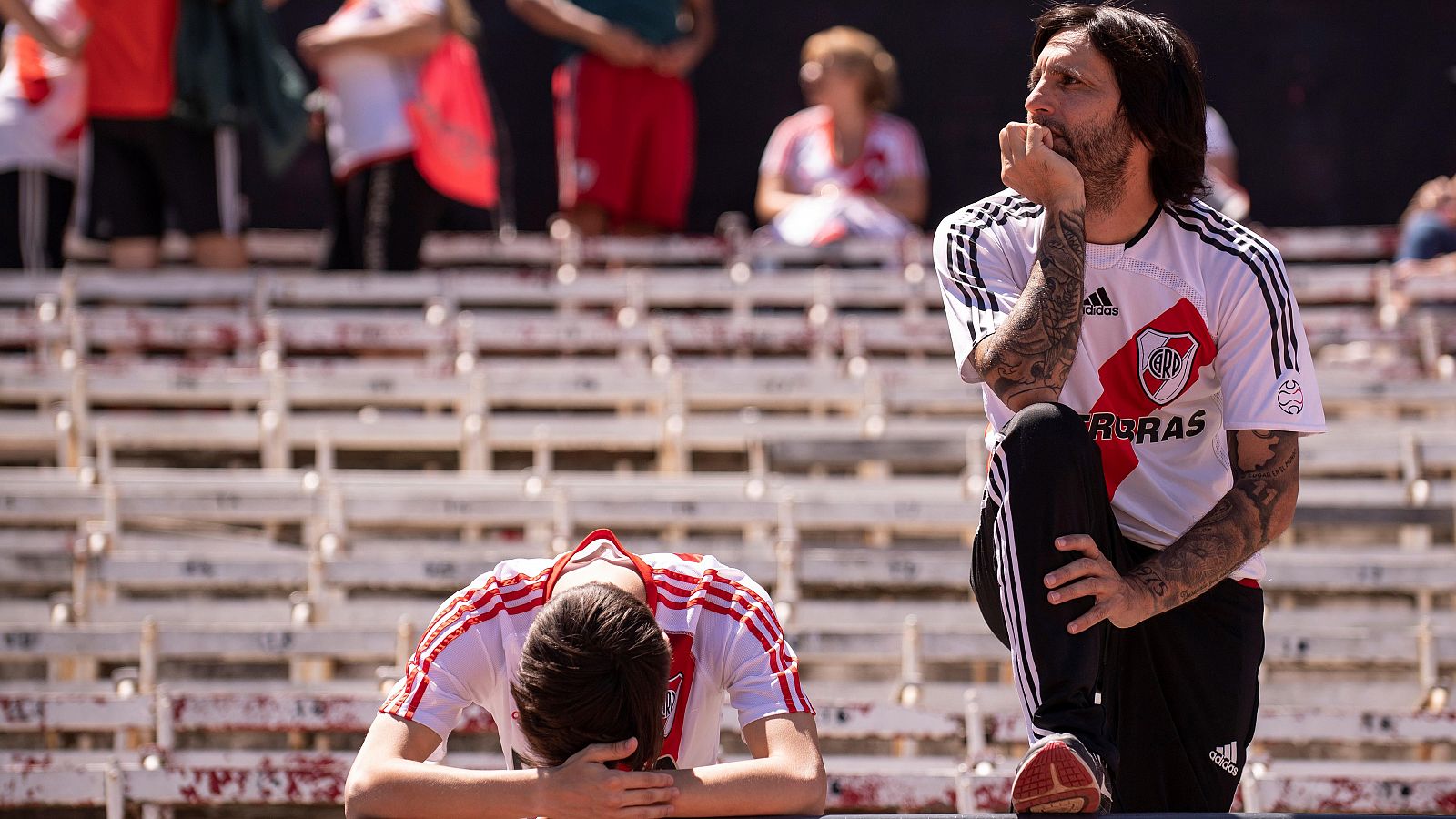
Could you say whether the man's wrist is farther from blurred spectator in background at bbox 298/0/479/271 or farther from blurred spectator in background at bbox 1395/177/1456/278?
blurred spectator in background at bbox 1395/177/1456/278

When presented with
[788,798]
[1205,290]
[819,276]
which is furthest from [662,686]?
[819,276]

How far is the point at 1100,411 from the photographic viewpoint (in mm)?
2262

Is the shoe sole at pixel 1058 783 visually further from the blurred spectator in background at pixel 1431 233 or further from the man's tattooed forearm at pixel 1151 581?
the blurred spectator in background at pixel 1431 233

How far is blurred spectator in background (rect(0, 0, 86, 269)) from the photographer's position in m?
5.52

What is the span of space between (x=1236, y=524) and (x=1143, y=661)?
0.24 m

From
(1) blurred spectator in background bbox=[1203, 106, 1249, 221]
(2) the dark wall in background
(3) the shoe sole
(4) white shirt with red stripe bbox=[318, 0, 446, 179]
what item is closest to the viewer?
(3) the shoe sole

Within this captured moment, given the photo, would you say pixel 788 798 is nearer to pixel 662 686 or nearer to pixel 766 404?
pixel 662 686

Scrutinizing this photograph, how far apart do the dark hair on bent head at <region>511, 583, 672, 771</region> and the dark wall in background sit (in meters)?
5.91

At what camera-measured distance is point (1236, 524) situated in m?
2.13

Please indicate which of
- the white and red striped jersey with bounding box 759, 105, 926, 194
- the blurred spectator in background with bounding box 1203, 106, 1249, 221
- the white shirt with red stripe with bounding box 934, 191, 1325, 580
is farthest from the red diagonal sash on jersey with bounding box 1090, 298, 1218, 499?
the white and red striped jersey with bounding box 759, 105, 926, 194

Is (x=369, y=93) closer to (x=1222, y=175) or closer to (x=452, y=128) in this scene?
(x=452, y=128)

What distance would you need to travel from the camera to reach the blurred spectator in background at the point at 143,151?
550cm

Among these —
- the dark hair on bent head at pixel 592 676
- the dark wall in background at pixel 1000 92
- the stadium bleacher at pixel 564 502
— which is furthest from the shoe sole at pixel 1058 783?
the dark wall in background at pixel 1000 92

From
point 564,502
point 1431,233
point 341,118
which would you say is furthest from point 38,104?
point 1431,233
